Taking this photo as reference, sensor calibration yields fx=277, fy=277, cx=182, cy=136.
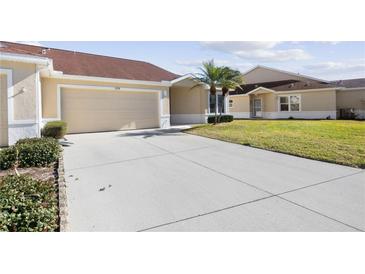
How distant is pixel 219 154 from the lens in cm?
939


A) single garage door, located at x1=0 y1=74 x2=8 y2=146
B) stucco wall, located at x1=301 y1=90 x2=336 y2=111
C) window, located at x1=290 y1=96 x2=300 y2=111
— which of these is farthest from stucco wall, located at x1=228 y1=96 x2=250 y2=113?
single garage door, located at x1=0 y1=74 x2=8 y2=146

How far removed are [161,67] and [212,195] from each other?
2108 cm

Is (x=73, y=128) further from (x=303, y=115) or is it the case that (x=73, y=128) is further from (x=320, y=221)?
(x=303, y=115)

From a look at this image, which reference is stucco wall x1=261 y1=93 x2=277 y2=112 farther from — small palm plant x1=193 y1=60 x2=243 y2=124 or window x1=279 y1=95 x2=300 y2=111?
small palm plant x1=193 y1=60 x2=243 y2=124

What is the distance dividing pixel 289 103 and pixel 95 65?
62.7ft

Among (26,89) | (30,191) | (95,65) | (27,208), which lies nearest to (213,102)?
(95,65)

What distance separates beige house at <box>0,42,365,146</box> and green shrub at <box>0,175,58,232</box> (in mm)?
6997

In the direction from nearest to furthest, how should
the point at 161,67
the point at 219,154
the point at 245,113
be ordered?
the point at 219,154
the point at 161,67
the point at 245,113

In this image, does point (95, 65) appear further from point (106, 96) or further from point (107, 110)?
point (107, 110)

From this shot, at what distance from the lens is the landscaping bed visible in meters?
3.92

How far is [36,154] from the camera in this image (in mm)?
7668
